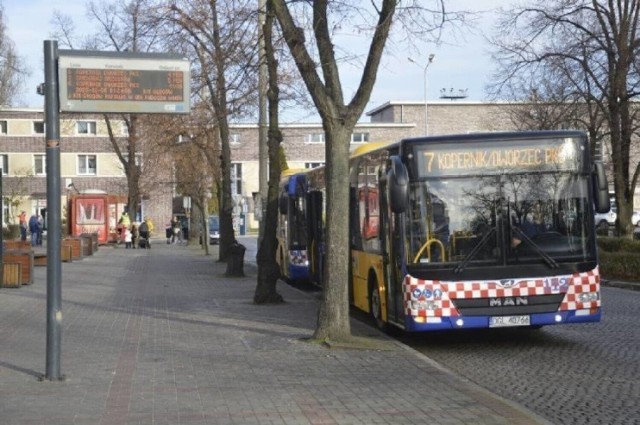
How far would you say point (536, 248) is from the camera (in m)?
11.4

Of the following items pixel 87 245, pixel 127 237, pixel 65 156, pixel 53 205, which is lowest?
pixel 87 245

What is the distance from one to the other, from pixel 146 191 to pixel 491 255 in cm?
4481

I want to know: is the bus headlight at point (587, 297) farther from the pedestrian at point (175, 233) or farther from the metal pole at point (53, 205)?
the pedestrian at point (175, 233)

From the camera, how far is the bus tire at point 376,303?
1322 centimetres

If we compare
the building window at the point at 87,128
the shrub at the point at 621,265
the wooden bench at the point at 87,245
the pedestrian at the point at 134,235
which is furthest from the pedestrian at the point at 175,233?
the shrub at the point at 621,265

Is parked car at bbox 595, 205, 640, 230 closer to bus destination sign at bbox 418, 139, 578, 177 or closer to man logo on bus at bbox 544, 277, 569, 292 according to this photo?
bus destination sign at bbox 418, 139, 578, 177

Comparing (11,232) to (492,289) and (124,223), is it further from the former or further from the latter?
(492,289)

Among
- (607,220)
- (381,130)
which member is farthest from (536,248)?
(381,130)

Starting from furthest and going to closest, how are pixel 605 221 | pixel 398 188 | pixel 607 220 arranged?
pixel 607 220 < pixel 605 221 < pixel 398 188

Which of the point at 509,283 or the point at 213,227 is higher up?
the point at 213,227

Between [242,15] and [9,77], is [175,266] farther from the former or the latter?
[9,77]

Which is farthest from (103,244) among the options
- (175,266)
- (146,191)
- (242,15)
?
(242,15)

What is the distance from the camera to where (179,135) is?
29.5 m

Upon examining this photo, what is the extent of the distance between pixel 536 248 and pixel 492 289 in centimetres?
80
